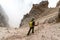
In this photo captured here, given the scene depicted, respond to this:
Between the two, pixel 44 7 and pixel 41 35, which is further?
pixel 44 7

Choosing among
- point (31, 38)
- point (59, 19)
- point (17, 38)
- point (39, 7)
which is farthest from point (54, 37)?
point (39, 7)

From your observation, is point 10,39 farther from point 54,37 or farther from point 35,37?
point 54,37

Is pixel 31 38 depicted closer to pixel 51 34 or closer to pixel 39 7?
pixel 51 34

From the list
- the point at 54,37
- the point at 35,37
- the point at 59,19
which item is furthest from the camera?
the point at 59,19

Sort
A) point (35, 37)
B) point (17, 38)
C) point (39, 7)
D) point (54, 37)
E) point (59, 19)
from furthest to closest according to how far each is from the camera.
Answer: point (39, 7)
point (59, 19)
point (17, 38)
point (35, 37)
point (54, 37)

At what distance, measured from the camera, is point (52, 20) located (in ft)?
72.9

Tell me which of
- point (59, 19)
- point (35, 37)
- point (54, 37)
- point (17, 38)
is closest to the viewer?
point (54, 37)

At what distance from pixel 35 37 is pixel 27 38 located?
858mm

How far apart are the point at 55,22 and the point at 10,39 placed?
5407 mm

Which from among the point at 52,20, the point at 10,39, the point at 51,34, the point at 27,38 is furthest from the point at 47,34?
the point at 52,20

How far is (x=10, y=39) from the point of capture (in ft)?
60.6

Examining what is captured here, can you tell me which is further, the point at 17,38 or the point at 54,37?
the point at 17,38

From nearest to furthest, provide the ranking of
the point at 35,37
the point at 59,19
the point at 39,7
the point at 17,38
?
the point at 35,37 → the point at 17,38 → the point at 59,19 → the point at 39,7

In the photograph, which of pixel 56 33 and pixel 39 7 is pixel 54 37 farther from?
pixel 39 7
